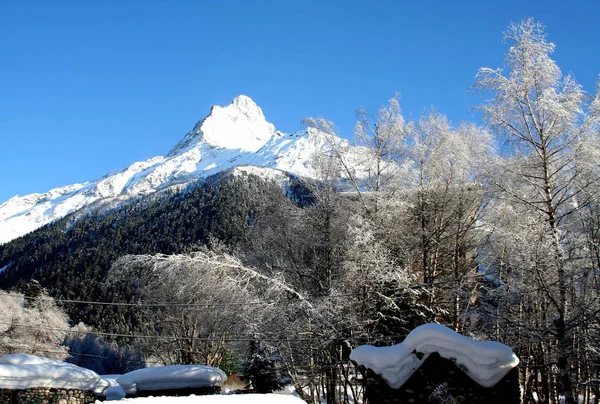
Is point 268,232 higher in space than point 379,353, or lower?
higher

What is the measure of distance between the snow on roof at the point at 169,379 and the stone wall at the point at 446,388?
22.3 ft

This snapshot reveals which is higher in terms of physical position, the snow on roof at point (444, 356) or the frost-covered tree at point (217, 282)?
the frost-covered tree at point (217, 282)

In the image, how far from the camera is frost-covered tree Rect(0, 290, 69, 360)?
30.5 m

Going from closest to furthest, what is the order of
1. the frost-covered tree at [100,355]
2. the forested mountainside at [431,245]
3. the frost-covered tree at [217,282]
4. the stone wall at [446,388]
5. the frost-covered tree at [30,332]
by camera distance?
the stone wall at [446,388]
the forested mountainside at [431,245]
the frost-covered tree at [217,282]
the frost-covered tree at [30,332]
the frost-covered tree at [100,355]

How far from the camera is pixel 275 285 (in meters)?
14.8

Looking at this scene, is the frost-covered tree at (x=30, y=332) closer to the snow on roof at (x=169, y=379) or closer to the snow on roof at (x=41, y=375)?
the snow on roof at (x=169, y=379)

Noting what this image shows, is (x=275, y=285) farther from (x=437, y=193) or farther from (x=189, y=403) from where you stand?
(x=189, y=403)

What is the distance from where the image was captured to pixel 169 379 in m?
15.8

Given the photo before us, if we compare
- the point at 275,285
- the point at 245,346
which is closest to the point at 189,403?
the point at 275,285

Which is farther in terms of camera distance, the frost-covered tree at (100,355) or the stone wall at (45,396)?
the frost-covered tree at (100,355)

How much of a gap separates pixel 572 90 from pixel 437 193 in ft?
18.5

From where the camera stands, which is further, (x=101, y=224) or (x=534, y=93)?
(x=101, y=224)

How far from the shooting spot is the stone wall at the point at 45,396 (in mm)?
13148

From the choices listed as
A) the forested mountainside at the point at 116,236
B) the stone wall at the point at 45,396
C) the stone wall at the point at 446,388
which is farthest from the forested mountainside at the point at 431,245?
the forested mountainside at the point at 116,236
